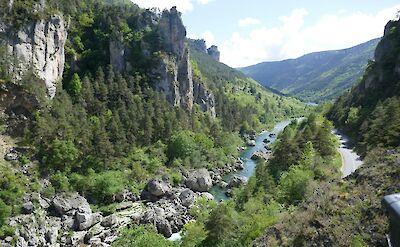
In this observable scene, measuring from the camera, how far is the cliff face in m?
123

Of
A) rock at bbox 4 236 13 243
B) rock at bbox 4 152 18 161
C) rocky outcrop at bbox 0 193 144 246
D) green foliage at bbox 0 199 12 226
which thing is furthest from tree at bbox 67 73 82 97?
rock at bbox 4 236 13 243

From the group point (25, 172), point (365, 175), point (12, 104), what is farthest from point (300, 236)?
point (12, 104)

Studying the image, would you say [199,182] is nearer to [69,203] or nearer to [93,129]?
[93,129]

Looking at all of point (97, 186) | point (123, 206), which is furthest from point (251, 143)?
point (97, 186)

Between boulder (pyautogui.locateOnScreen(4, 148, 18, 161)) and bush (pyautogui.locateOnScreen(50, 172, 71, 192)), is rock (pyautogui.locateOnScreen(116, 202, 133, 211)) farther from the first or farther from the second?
boulder (pyautogui.locateOnScreen(4, 148, 18, 161))

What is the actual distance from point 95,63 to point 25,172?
5172 centimetres

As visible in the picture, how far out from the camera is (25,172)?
→ 67.8 m

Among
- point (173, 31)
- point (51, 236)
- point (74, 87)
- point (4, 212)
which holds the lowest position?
point (51, 236)

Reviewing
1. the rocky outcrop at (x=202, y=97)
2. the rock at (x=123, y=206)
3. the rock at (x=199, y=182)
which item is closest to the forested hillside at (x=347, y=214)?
the rock at (x=123, y=206)

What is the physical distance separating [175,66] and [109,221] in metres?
74.4

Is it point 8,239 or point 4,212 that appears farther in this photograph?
point 4,212

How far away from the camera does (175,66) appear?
5059 inches

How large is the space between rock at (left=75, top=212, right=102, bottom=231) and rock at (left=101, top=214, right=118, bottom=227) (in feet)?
4.90

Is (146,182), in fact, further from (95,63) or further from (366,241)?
(366,241)
